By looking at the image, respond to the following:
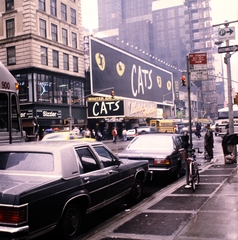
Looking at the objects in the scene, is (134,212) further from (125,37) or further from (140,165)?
(125,37)

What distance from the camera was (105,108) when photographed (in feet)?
160

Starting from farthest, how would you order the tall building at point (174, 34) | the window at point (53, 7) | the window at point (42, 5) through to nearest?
1. the tall building at point (174, 34)
2. the window at point (53, 7)
3. the window at point (42, 5)

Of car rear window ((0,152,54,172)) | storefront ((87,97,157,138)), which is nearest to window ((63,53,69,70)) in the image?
storefront ((87,97,157,138))

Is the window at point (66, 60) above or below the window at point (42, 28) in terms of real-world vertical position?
below

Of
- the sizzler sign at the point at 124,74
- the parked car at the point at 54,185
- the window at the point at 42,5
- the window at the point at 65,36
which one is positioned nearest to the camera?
the parked car at the point at 54,185

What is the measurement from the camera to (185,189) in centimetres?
900

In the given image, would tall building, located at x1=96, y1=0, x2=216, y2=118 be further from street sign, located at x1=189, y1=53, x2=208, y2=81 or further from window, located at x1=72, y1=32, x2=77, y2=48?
street sign, located at x1=189, y1=53, x2=208, y2=81

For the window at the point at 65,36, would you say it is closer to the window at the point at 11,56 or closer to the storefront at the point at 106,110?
the window at the point at 11,56

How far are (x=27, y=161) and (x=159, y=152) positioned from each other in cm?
557

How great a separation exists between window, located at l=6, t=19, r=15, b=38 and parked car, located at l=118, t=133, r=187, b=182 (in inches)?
1252

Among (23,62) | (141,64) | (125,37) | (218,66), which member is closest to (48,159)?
(23,62)

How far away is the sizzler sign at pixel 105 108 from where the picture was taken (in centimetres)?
4831

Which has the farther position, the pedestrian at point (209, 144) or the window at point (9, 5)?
the window at point (9, 5)

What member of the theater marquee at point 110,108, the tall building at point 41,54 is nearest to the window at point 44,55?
the tall building at point 41,54
